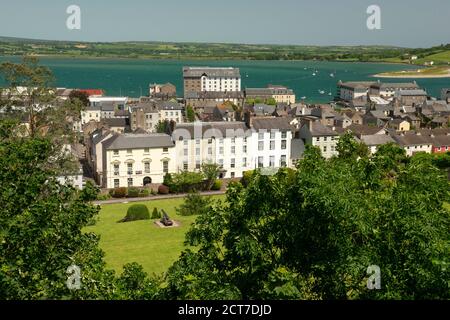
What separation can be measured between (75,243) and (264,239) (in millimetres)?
5355

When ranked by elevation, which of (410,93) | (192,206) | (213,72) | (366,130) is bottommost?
(192,206)

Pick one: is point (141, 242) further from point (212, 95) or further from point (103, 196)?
point (212, 95)

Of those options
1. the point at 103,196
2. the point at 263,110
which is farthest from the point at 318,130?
the point at 263,110

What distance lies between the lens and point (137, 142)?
5772 centimetres

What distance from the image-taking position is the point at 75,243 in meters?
14.4

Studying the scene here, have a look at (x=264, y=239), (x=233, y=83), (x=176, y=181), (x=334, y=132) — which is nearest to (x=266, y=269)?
(x=264, y=239)

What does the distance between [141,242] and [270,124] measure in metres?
32.4

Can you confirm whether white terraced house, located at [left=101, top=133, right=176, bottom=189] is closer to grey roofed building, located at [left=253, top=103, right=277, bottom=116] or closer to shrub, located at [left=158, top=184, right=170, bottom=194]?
shrub, located at [left=158, top=184, right=170, bottom=194]

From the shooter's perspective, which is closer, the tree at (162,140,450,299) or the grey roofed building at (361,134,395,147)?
the tree at (162,140,450,299)

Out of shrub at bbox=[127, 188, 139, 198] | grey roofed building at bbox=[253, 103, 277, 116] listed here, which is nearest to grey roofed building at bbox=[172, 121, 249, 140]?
shrub at bbox=[127, 188, 139, 198]

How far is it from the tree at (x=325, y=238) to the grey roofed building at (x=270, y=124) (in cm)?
4661

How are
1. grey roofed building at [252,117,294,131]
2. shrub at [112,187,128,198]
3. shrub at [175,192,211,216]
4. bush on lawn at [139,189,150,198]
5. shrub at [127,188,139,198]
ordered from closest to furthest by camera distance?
shrub at [175,192,211,216], shrub at [112,187,128,198], shrub at [127,188,139,198], bush on lawn at [139,189,150,198], grey roofed building at [252,117,294,131]

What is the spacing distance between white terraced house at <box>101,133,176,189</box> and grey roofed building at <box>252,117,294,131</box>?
11.0 meters

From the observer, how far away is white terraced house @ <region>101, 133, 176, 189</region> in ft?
187
